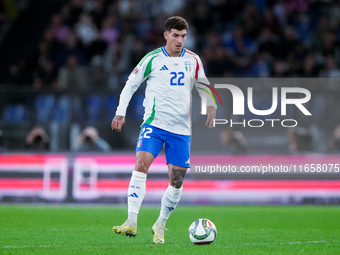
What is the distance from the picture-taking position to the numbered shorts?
623 cm

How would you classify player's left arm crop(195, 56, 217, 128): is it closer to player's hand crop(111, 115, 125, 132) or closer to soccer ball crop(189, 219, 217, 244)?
player's hand crop(111, 115, 125, 132)

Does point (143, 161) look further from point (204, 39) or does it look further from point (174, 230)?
point (204, 39)

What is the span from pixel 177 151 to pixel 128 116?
5172 mm

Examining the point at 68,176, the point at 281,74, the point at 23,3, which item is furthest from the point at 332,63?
the point at 23,3

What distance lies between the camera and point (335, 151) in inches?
449

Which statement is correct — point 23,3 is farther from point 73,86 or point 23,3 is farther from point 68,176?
point 68,176

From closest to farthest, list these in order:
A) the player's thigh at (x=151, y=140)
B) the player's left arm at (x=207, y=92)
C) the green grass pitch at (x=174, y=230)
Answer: the green grass pitch at (x=174, y=230)
the player's thigh at (x=151, y=140)
the player's left arm at (x=207, y=92)

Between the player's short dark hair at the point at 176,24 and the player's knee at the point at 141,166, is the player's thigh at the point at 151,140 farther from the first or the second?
the player's short dark hair at the point at 176,24


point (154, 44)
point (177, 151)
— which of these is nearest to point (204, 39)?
point (154, 44)

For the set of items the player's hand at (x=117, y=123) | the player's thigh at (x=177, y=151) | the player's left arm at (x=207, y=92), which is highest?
the player's left arm at (x=207, y=92)

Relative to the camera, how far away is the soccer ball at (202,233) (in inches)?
240

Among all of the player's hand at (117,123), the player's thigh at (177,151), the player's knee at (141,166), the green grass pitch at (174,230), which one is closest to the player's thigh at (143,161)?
the player's knee at (141,166)

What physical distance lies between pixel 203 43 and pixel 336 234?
311 inches

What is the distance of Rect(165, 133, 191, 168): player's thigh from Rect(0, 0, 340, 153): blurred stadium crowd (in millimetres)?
4998
